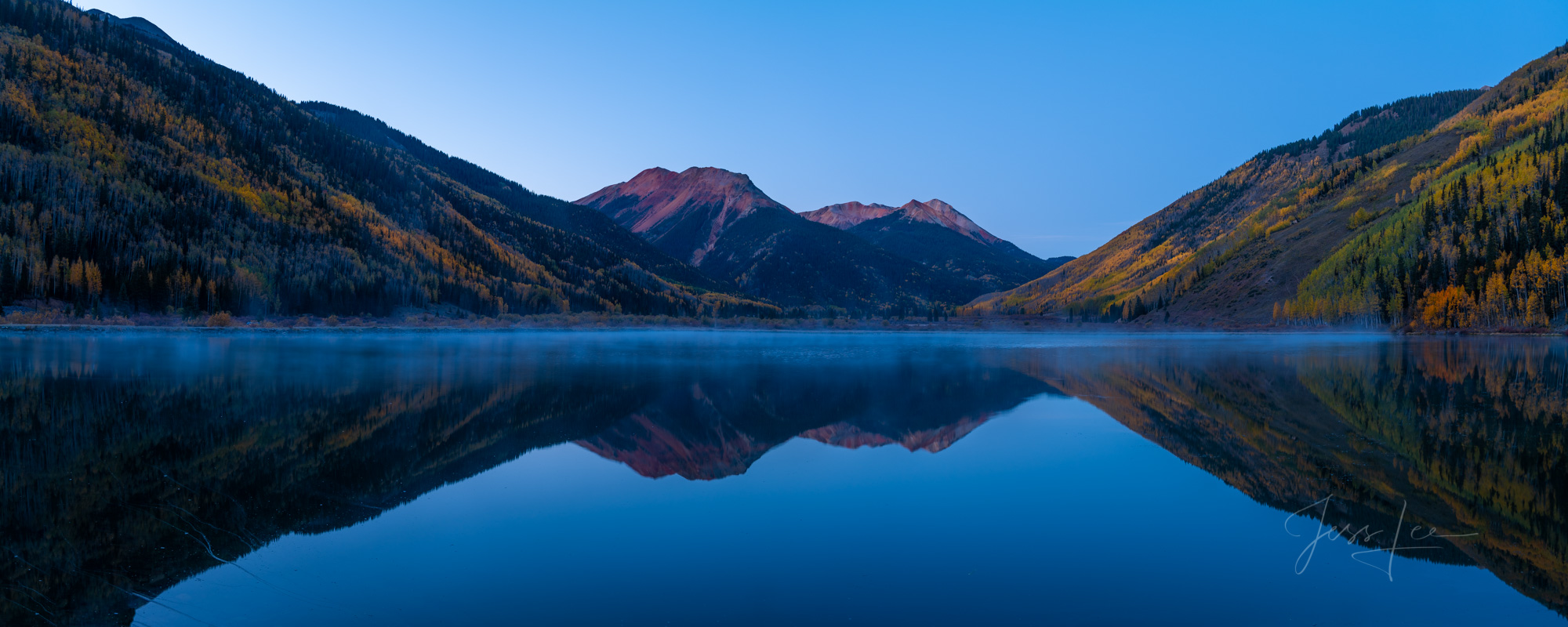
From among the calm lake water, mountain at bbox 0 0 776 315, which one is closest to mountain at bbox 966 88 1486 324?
mountain at bbox 0 0 776 315

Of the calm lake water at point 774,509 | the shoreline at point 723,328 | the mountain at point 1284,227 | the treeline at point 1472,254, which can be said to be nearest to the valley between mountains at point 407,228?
the treeline at point 1472,254

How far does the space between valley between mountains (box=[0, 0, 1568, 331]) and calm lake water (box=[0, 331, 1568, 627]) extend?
2857 inches

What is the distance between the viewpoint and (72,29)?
109 meters

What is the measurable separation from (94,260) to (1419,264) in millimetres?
142044

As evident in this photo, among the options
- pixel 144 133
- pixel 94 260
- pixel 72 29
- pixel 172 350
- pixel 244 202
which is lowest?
pixel 172 350

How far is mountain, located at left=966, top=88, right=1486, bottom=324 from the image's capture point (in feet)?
373

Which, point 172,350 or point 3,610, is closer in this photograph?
point 3,610

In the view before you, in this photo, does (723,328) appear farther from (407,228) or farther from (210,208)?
(210,208)

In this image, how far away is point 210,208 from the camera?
91875mm

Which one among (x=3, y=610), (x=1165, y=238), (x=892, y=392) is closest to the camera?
(x=3, y=610)

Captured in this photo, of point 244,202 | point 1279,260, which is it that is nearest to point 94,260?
point 244,202

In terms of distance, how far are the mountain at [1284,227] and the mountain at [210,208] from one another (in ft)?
286

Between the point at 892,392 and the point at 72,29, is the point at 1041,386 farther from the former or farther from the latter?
the point at 72,29

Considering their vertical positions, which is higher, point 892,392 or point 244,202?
point 244,202
